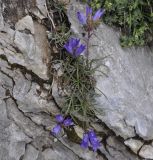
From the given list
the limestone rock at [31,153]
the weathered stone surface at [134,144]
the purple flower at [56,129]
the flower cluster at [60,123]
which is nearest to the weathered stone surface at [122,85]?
the weathered stone surface at [134,144]

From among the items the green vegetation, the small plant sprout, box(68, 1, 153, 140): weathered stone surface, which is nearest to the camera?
the small plant sprout

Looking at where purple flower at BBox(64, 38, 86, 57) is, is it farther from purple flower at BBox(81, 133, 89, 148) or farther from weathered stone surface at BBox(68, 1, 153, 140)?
purple flower at BBox(81, 133, 89, 148)

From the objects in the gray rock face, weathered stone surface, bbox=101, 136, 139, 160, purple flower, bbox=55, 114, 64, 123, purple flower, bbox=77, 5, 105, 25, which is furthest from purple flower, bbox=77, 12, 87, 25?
weathered stone surface, bbox=101, 136, 139, 160

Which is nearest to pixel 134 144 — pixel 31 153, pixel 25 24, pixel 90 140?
pixel 90 140

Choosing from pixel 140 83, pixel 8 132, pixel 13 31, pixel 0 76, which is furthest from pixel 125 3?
pixel 8 132

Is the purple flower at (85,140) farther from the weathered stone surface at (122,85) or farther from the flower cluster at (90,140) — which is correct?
the weathered stone surface at (122,85)
